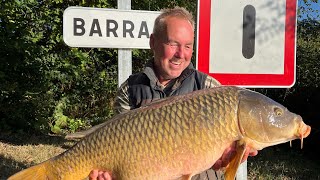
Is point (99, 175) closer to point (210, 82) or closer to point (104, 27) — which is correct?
point (210, 82)

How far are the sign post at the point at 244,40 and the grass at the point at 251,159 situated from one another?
2552mm

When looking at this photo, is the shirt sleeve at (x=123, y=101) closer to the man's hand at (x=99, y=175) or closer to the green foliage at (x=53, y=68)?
the man's hand at (x=99, y=175)

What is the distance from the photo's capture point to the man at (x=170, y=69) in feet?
8.07

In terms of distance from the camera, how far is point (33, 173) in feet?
7.06

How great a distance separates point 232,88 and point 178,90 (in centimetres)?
51

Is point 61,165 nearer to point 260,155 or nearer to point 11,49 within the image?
point 260,155

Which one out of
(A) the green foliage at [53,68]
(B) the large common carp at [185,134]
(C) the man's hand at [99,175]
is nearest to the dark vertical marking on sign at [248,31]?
(B) the large common carp at [185,134]

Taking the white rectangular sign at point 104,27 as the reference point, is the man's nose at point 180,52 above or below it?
below

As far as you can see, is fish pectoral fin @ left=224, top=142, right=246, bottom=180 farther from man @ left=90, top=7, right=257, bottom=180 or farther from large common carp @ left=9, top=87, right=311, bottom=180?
man @ left=90, top=7, right=257, bottom=180

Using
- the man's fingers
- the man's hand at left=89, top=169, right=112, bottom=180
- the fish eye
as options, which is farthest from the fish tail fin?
the fish eye

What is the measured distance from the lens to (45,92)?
7.95 m

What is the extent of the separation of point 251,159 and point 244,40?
12.6ft

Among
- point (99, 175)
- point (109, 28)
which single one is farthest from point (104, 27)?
point (99, 175)

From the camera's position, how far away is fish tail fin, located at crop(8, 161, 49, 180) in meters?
2.13
